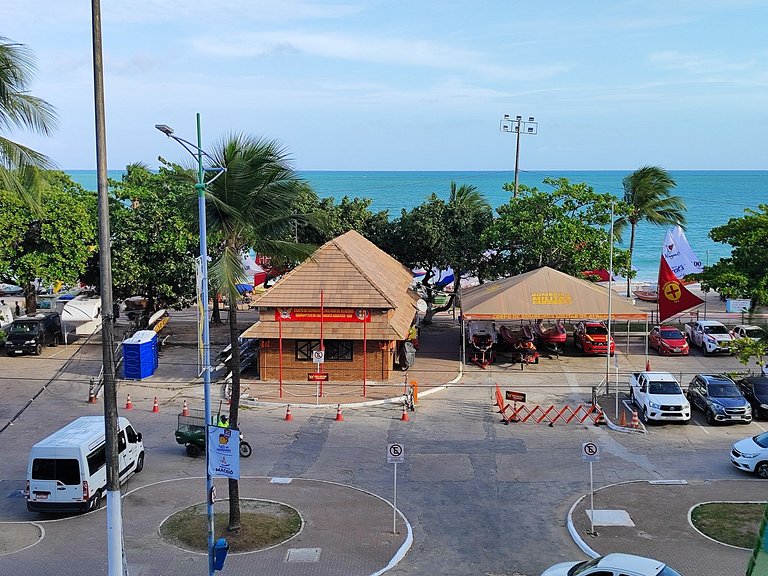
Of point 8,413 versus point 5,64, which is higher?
point 5,64

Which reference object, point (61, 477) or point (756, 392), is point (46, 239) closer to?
point (61, 477)

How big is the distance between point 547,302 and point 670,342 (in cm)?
669

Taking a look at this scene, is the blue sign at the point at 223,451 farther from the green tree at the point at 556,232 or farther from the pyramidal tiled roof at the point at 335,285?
the green tree at the point at 556,232

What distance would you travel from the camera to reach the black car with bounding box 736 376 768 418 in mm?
26453

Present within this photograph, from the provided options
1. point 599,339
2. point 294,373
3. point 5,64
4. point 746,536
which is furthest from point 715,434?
point 5,64

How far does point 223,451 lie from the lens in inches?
612

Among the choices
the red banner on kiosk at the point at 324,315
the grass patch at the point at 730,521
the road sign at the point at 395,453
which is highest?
the red banner on kiosk at the point at 324,315

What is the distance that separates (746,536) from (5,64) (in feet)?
60.0

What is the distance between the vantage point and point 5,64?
17125mm

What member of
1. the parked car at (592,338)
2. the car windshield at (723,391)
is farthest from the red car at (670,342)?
the car windshield at (723,391)

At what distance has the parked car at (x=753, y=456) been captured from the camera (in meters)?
21.1

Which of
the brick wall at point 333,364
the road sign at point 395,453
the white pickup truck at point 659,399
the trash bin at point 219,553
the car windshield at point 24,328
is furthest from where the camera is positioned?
the car windshield at point 24,328

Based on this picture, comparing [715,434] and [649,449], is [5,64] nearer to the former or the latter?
[649,449]

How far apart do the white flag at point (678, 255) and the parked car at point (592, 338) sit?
467 centimetres
